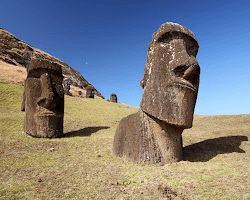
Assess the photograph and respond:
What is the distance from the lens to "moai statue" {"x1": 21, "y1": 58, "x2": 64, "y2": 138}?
9047mm

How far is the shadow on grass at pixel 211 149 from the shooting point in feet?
19.5

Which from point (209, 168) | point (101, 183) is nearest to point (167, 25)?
point (209, 168)

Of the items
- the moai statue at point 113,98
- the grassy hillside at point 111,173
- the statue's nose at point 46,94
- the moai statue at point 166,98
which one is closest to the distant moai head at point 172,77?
the moai statue at point 166,98

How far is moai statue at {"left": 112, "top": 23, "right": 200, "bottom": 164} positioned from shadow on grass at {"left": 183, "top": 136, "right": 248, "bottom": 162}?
0.82m

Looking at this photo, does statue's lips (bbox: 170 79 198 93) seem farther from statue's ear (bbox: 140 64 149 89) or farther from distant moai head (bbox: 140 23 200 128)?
statue's ear (bbox: 140 64 149 89)

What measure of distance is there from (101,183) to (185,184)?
1864 millimetres

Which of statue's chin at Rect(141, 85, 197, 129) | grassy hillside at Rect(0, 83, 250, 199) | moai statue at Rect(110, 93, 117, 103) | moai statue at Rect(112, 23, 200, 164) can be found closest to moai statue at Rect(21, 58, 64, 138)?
grassy hillside at Rect(0, 83, 250, 199)

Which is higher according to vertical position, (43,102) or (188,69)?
(188,69)

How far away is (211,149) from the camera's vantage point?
22.1ft

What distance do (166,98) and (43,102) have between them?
6872 millimetres

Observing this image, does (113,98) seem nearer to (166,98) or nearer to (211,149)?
(211,149)

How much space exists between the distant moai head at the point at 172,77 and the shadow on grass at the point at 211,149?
1520mm

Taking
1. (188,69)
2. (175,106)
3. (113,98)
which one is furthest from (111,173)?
(113,98)

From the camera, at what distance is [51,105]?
934cm
